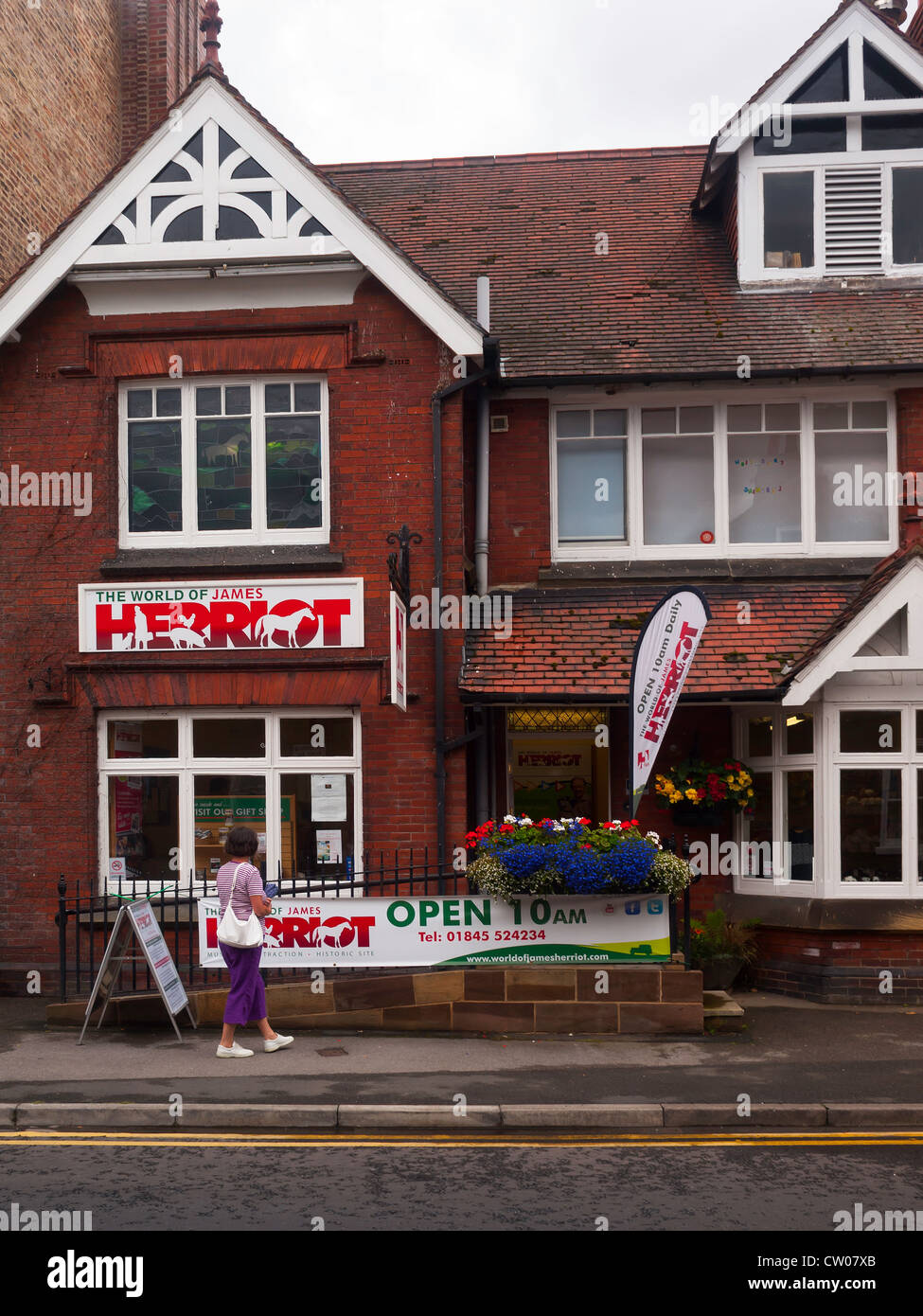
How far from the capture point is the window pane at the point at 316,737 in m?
12.5

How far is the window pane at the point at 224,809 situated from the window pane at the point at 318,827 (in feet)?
0.79

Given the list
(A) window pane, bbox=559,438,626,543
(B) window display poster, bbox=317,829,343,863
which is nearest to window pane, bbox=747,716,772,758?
(A) window pane, bbox=559,438,626,543

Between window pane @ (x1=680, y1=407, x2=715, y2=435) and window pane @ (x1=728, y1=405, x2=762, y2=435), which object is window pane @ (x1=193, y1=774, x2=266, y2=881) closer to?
window pane @ (x1=680, y1=407, x2=715, y2=435)

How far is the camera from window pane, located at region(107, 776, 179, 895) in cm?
1259

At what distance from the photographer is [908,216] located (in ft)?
45.9

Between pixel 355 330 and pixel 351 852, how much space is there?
524 cm

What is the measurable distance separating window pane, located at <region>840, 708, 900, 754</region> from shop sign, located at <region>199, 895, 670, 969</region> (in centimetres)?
292

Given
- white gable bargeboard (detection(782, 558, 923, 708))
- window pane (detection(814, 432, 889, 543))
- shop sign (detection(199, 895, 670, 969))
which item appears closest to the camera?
shop sign (detection(199, 895, 670, 969))

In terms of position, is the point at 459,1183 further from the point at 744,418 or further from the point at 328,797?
the point at 744,418

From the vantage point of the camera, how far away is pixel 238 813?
1255cm

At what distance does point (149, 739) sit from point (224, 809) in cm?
107

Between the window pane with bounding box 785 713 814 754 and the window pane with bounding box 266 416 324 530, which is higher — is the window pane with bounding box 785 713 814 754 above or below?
below

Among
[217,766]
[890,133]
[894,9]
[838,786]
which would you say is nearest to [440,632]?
[217,766]

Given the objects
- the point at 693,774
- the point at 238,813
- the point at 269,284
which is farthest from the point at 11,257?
the point at 693,774
